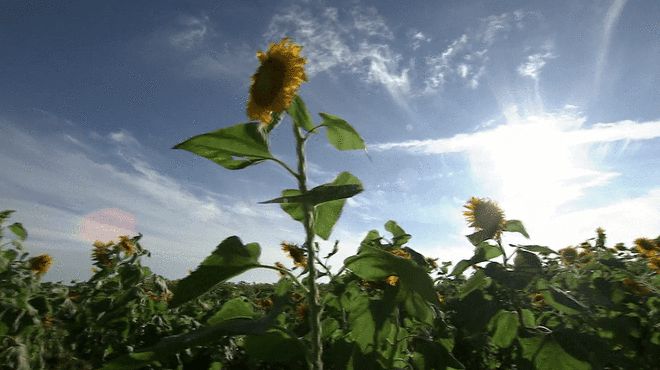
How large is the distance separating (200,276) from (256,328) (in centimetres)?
32

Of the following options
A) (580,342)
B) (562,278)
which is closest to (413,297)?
(580,342)

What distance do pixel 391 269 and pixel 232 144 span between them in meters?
0.75

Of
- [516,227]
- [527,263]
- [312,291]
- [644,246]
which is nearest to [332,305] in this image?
[312,291]

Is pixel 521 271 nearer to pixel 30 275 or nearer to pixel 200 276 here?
pixel 200 276

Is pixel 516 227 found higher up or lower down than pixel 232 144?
higher up

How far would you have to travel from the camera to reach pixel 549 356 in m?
2.51

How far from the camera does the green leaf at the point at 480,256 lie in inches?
109

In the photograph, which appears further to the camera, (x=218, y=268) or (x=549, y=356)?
(x=549, y=356)

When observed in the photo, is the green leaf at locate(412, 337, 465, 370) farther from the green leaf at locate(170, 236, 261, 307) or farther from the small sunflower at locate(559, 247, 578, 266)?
the small sunflower at locate(559, 247, 578, 266)

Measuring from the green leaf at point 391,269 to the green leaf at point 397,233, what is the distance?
63.0 inches

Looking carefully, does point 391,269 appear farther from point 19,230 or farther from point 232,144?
point 19,230

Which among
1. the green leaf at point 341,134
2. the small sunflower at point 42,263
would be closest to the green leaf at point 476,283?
the green leaf at point 341,134

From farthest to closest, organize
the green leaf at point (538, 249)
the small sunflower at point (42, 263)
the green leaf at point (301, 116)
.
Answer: the small sunflower at point (42, 263) → the green leaf at point (538, 249) → the green leaf at point (301, 116)

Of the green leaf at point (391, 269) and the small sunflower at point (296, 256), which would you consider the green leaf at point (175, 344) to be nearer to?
the green leaf at point (391, 269)
